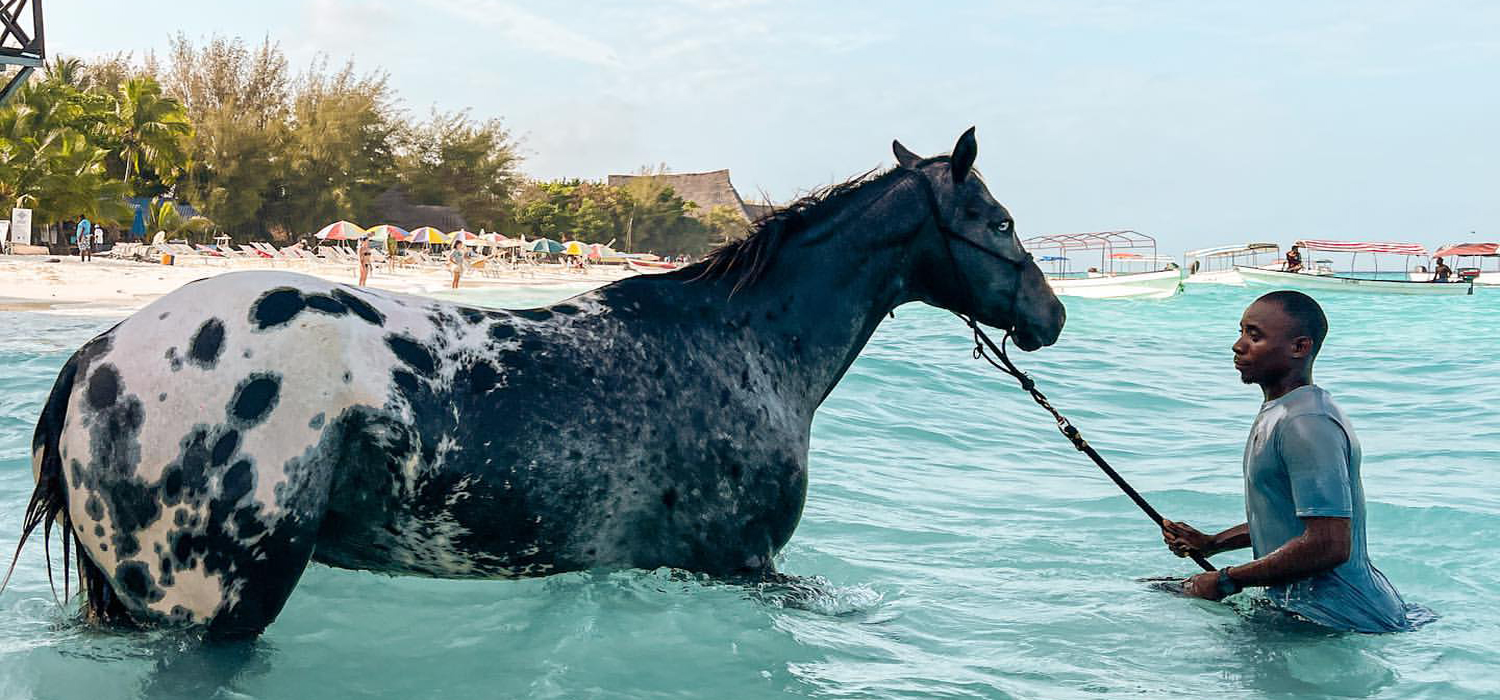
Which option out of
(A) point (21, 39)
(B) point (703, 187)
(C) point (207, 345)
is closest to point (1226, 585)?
(C) point (207, 345)

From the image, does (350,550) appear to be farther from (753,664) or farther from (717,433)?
(753,664)

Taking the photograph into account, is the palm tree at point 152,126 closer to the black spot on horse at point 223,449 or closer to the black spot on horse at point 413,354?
the black spot on horse at point 413,354

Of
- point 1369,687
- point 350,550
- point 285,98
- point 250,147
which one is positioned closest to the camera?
point 350,550

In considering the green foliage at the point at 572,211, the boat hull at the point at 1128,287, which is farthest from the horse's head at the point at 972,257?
the green foliage at the point at 572,211

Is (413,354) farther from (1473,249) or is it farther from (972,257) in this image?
(1473,249)

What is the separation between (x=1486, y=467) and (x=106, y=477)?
9.11 metres

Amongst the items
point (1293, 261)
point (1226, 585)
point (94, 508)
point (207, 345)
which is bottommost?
point (1226, 585)

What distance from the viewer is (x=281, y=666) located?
330 cm

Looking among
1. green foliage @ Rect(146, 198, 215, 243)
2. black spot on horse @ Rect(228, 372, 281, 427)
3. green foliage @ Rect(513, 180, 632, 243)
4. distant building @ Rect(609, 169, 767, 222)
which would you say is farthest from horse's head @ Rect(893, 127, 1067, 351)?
distant building @ Rect(609, 169, 767, 222)

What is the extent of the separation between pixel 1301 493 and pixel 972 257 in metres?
1.20

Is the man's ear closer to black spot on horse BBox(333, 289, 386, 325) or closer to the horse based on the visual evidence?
the horse

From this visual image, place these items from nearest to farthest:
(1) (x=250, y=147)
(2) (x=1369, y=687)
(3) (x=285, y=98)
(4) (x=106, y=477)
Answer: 1. (4) (x=106, y=477)
2. (2) (x=1369, y=687)
3. (1) (x=250, y=147)
4. (3) (x=285, y=98)

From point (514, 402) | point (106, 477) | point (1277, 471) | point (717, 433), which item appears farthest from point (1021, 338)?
point (106, 477)

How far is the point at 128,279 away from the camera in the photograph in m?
24.6
